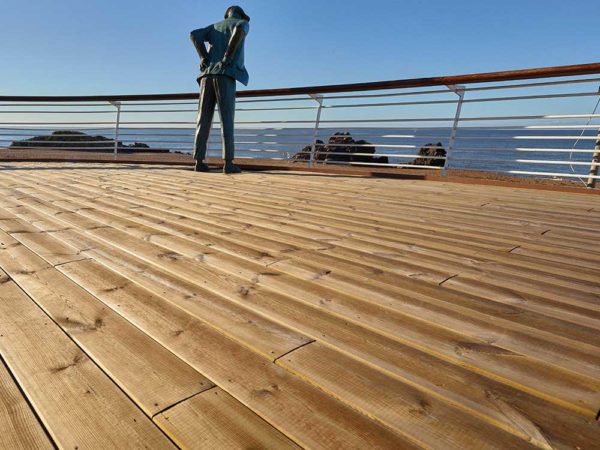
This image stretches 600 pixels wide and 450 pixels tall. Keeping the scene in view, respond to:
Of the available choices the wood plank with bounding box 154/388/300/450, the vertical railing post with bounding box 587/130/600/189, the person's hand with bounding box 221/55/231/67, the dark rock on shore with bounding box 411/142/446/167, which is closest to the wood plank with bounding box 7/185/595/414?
Answer: the wood plank with bounding box 154/388/300/450

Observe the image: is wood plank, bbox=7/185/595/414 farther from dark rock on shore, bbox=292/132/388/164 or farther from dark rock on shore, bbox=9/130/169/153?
dark rock on shore, bbox=9/130/169/153

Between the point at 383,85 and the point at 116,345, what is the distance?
14.0 ft

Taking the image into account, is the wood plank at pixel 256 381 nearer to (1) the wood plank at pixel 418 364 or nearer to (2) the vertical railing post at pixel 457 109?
(1) the wood plank at pixel 418 364

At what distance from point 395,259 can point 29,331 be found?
120cm

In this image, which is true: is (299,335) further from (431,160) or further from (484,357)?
(431,160)

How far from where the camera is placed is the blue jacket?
4637 mm

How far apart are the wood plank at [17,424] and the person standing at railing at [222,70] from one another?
14.2ft

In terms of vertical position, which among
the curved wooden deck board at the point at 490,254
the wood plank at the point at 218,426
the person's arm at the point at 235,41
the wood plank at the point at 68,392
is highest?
the person's arm at the point at 235,41

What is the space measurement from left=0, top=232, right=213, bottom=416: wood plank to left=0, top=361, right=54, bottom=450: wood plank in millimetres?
146

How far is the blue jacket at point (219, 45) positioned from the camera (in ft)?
15.2

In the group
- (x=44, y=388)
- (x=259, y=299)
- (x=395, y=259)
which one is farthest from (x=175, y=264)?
(x=395, y=259)

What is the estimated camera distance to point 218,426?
0.68m

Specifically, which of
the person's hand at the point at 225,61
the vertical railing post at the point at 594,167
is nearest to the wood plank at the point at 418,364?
the vertical railing post at the point at 594,167

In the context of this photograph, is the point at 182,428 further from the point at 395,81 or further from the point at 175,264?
the point at 395,81
